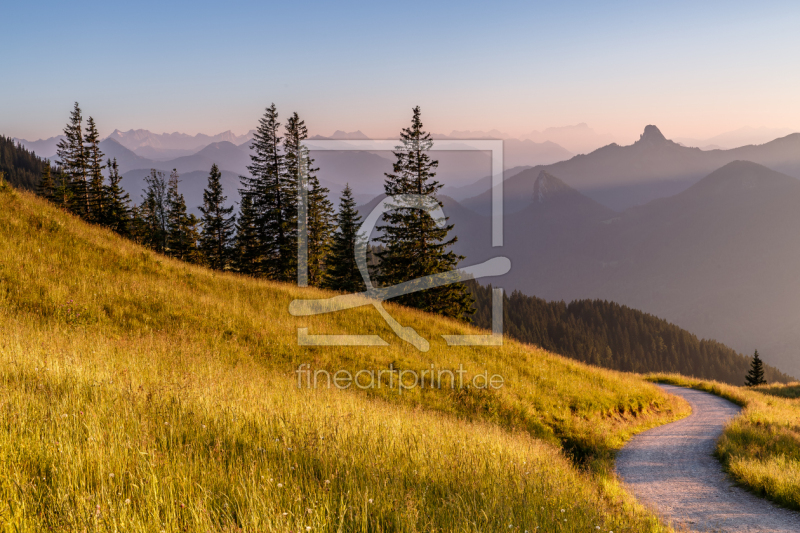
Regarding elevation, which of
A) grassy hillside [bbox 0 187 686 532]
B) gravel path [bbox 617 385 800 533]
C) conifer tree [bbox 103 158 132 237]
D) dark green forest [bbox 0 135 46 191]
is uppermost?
dark green forest [bbox 0 135 46 191]

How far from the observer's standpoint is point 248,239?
43375mm

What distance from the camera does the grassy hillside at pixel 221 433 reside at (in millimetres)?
3234

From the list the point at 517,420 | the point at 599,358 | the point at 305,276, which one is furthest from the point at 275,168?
the point at 599,358

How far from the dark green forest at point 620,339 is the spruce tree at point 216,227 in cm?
9473

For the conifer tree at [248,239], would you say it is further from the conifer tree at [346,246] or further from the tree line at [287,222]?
the conifer tree at [346,246]

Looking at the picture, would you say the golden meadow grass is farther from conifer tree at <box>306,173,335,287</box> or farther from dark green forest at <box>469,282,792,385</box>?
dark green forest at <box>469,282,792,385</box>

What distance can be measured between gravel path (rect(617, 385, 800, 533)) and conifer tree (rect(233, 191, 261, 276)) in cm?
3665

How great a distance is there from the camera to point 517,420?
1286 centimetres

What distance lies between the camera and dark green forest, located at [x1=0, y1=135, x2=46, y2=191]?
160 meters

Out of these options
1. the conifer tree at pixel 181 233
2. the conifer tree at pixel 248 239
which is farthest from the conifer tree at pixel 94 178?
the conifer tree at pixel 248 239

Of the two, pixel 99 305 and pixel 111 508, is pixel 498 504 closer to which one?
pixel 111 508

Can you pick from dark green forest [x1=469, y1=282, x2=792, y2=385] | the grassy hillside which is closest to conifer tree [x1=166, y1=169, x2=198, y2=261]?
the grassy hillside

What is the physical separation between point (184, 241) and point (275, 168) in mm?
17901

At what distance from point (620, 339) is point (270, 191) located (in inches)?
6234
